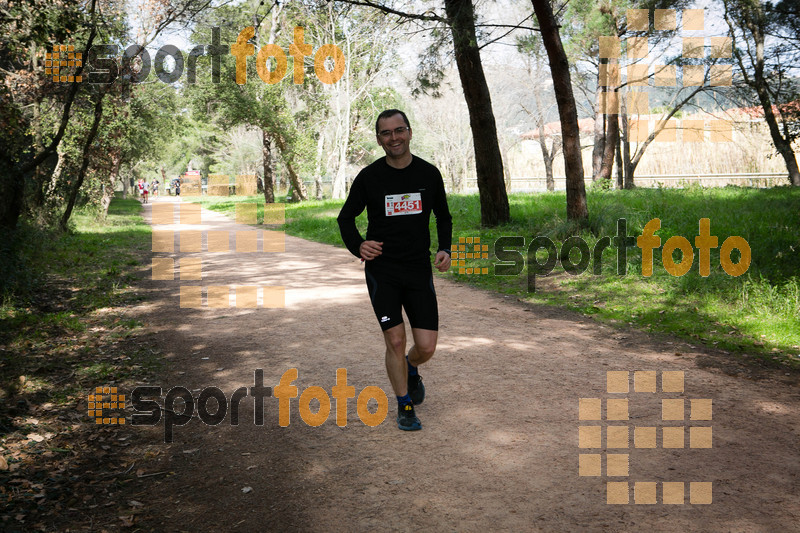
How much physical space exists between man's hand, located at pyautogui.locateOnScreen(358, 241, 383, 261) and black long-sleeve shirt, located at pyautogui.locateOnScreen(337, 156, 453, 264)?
70mm

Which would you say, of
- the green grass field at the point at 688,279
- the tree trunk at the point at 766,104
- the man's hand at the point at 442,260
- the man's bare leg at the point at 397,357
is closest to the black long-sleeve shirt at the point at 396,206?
the man's hand at the point at 442,260

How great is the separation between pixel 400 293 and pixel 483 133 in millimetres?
11296

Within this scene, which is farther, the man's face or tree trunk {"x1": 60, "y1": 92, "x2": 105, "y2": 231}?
tree trunk {"x1": 60, "y1": 92, "x2": 105, "y2": 231}

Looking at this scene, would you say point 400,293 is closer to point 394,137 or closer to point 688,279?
point 394,137

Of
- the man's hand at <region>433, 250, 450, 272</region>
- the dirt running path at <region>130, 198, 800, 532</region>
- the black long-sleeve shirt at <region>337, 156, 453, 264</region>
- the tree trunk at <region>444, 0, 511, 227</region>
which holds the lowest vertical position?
the dirt running path at <region>130, 198, 800, 532</region>

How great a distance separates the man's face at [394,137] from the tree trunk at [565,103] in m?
8.13

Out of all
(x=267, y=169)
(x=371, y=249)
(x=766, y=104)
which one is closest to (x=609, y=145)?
(x=766, y=104)

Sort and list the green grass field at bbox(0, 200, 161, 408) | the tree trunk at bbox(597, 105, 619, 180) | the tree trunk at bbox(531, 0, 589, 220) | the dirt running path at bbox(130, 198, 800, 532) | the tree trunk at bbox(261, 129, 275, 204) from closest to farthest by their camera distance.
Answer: the dirt running path at bbox(130, 198, 800, 532)
the green grass field at bbox(0, 200, 161, 408)
the tree trunk at bbox(531, 0, 589, 220)
the tree trunk at bbox(597, 105, 619, 180)
the tree trunk at bbox(261, 129, 275, 204)

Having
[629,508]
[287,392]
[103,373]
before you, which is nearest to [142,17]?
[103,373]

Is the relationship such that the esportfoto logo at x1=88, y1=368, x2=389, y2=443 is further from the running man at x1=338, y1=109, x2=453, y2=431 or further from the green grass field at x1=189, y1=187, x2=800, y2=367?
the green grass field at x1=189, y1=187, x2=800, y2=367

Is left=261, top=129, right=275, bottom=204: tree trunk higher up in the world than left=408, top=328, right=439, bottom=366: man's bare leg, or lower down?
higher up

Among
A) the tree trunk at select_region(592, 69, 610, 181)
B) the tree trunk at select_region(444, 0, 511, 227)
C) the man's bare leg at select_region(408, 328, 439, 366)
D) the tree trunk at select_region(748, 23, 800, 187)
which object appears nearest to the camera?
the man's bare leg at select_region(408, 328, 439, 366)

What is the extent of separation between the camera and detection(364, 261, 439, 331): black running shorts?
4441 mm

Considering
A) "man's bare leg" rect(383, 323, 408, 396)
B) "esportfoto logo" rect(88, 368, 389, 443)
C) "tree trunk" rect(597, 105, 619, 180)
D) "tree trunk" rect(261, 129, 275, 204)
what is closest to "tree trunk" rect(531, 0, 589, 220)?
"esportfoto logo" rect(88, 368, 389, 443)
